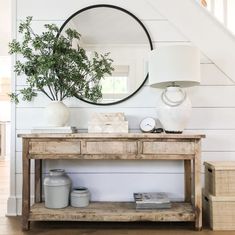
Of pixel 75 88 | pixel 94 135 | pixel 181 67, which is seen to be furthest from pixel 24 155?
pixel 181 67

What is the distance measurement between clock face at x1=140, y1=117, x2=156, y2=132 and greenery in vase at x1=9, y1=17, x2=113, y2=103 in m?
0.43

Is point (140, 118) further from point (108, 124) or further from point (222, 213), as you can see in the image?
point (222, 213)

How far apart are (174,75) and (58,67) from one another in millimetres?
890

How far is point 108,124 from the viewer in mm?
2023

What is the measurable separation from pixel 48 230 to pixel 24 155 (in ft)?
1.84

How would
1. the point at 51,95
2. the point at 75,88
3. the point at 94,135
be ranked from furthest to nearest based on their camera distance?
the point at 51,95 < the point at 75,88 < the point at 94,135

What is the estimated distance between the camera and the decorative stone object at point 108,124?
2.02 meters

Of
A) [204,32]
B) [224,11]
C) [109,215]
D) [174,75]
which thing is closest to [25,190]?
[109,215]

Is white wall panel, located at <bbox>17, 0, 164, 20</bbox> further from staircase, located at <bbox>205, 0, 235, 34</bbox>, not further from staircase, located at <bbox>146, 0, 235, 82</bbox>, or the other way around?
staircase, located at <bbox>205, 0, 235, 34</bbox>

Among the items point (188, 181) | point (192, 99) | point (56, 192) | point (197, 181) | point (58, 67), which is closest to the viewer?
point (197, 181)

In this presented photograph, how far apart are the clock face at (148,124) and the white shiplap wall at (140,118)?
0.13 metres

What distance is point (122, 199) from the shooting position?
2.29 m

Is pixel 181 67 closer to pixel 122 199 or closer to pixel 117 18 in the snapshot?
pixel 117 18

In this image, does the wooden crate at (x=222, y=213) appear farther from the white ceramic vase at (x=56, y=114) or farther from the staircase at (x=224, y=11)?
the staircase at (x=224, y=11)
